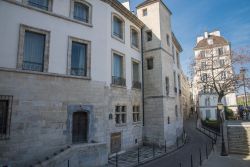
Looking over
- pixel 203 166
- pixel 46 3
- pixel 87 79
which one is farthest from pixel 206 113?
pixel 46 3

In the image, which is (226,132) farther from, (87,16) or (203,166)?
(87,16)

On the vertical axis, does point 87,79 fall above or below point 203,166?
above

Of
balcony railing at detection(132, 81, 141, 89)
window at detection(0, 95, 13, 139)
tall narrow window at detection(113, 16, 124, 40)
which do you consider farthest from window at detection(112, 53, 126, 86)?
window at detection(0, 95, 13, 139)

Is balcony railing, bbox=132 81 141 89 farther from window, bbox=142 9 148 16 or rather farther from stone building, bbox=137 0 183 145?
window, bbox=142 9 148 16

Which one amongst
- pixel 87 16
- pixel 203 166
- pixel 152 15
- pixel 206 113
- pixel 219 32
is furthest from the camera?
pixel 219 32

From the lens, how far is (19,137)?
948 centimetres

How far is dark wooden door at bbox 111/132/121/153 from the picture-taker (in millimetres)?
14422

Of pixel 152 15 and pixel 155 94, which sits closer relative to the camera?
pixel 155 94

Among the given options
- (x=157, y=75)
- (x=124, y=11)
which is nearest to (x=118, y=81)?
(x=157, y=75)

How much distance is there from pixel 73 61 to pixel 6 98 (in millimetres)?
4572

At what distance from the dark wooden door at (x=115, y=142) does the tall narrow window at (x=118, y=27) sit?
8164 millimetres

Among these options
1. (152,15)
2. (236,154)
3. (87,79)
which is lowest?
(236,154)

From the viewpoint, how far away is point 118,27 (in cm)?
1716

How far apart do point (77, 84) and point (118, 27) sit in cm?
746
